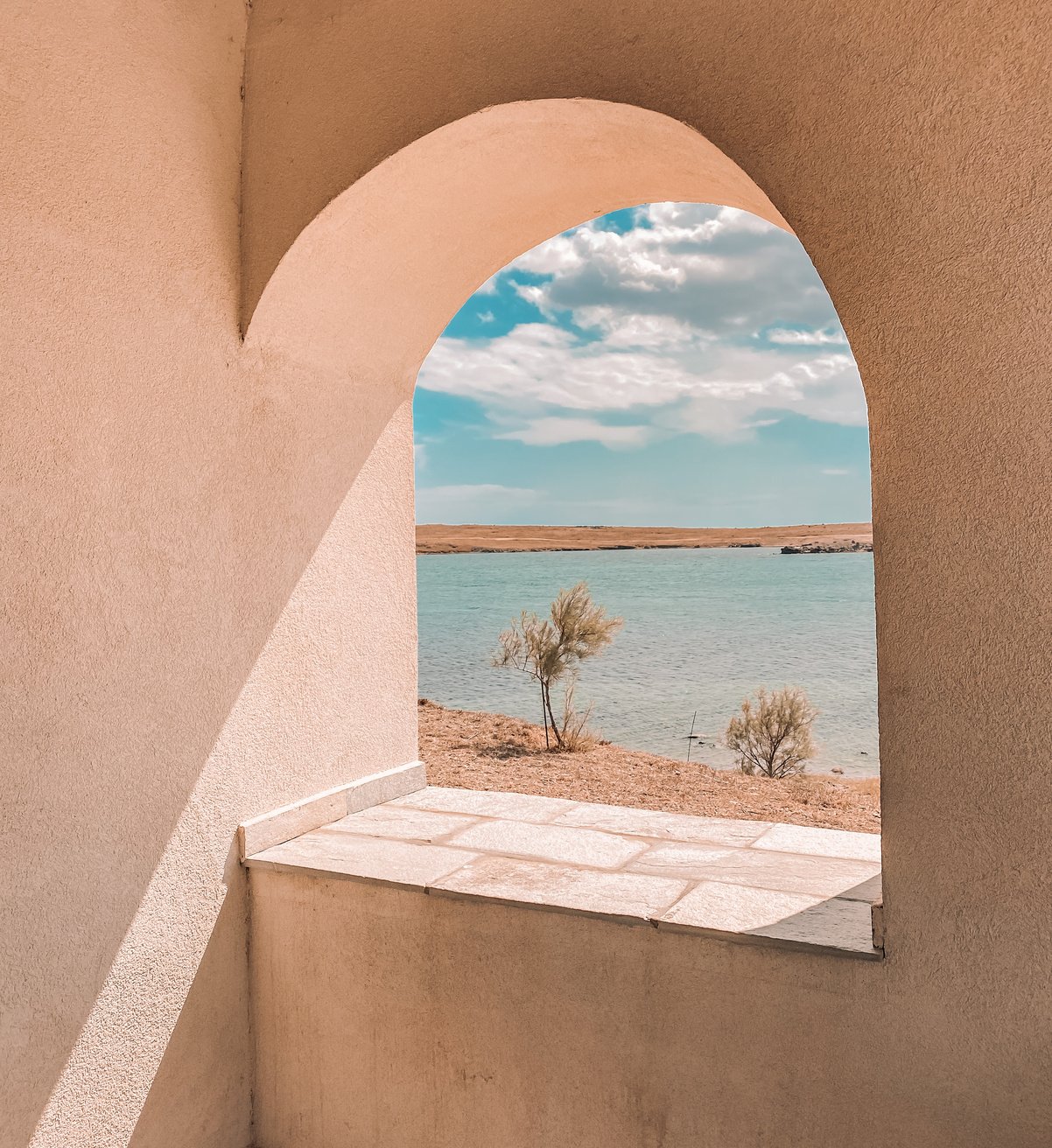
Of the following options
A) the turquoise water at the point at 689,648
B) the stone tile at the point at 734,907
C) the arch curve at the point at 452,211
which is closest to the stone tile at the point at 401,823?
the stone tile at the point at 734,907

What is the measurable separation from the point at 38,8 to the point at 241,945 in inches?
95.1

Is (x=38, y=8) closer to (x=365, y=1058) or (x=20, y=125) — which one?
(x=20, y=125)

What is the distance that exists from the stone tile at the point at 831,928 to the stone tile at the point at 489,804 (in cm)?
107

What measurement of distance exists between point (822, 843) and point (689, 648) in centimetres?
2380

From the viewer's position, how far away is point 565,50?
2.02 m

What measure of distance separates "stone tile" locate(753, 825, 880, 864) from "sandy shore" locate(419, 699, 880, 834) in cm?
157

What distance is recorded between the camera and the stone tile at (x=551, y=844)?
7.93 ft

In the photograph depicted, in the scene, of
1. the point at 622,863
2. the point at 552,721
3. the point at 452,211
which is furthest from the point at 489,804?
the point at 552,721

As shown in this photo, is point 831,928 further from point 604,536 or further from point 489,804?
point 604,536

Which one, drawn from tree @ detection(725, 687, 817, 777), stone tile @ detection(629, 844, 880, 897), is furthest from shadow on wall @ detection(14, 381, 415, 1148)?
tree @ detection(725, 687, 817, 777)

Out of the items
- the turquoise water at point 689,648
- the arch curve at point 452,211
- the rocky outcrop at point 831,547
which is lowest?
the turquoise water at point 689,648

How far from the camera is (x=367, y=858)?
2.40m

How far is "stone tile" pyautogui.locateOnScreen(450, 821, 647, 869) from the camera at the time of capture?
242 cm

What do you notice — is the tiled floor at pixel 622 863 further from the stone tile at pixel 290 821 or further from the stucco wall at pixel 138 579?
the stucco wall at pixel 138 579
